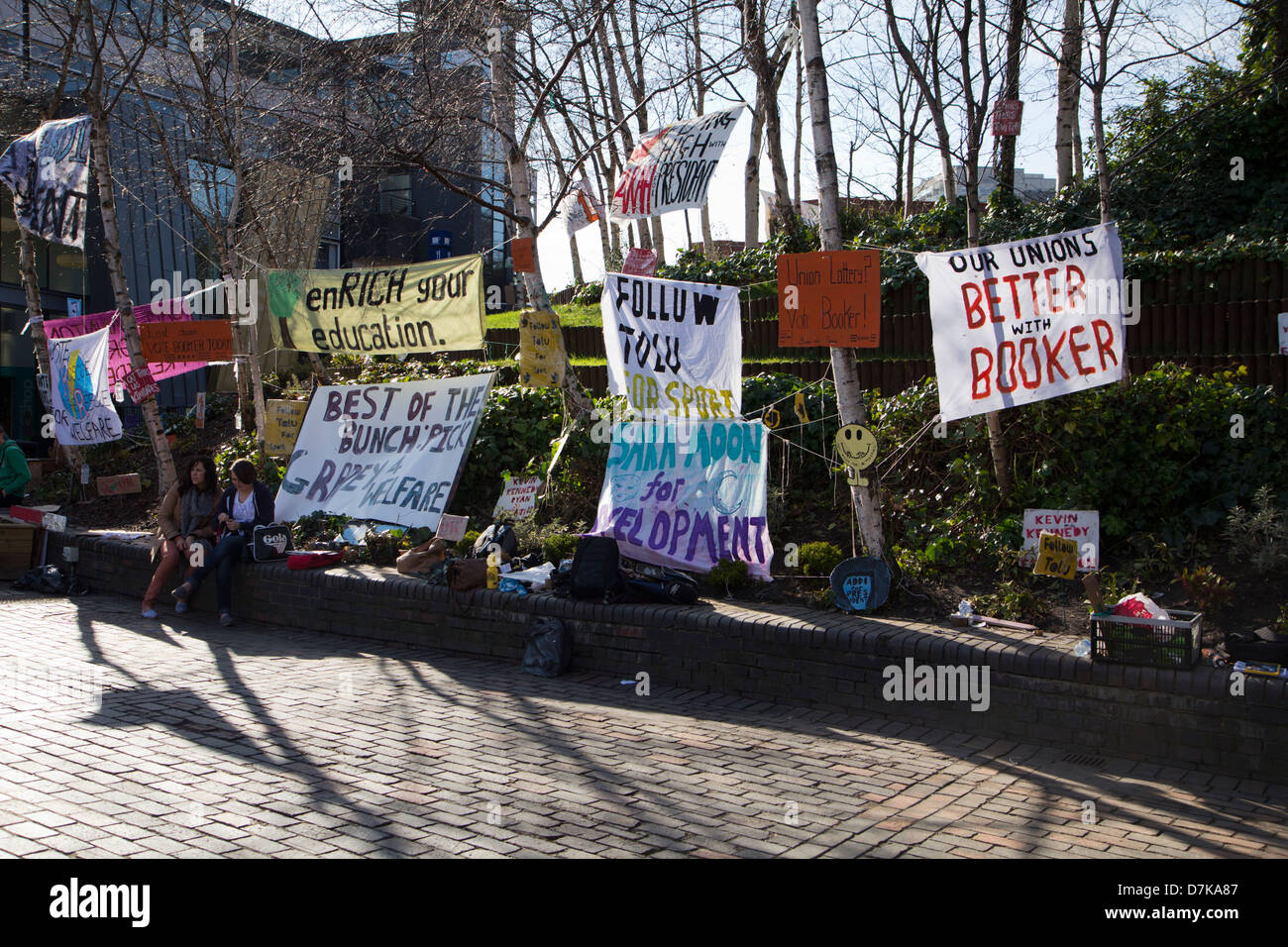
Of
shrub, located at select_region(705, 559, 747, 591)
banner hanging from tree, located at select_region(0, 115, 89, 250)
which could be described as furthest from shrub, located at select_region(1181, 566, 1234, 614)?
banner hanging from tree, located at select_region(0, 115, 89, 250)

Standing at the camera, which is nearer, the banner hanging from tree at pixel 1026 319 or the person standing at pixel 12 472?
the banner hanging from tree at pixel 1026 319

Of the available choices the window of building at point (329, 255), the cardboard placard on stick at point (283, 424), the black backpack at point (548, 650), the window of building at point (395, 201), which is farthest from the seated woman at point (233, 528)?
the window of building at point (395, 201)

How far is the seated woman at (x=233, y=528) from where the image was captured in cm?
997

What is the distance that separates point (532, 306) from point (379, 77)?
151 inches

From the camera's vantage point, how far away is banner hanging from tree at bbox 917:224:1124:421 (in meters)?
7.27

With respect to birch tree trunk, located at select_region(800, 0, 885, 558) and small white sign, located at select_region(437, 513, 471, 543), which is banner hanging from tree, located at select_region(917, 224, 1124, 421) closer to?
birch tree trunk, located at select_region(800, 0, 885, 558)

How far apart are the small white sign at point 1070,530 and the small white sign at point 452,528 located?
16.0ft

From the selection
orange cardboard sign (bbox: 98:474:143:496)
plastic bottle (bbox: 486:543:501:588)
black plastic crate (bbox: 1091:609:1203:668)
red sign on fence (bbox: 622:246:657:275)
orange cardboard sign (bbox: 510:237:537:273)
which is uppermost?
orange cardboard sign (bbox: 510:237:537:273)

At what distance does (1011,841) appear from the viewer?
4586 millimetres

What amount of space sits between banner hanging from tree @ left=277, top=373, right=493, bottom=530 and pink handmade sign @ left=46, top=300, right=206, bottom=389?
2.62 meters

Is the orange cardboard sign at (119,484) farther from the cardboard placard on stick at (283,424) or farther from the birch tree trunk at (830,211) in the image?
the birch tree trunk at (830,211)

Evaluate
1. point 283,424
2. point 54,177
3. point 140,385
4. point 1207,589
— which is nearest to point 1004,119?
point 1207,589

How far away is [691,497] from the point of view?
8852 mm

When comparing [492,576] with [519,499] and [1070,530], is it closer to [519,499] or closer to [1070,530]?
[519,499]
